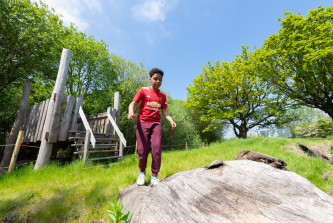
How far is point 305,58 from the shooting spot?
1081 cm

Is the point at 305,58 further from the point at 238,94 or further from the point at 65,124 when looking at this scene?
the point at 65,124

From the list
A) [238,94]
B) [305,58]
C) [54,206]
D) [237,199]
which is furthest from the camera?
[238,94]

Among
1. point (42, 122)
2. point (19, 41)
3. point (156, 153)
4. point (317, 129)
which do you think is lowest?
point (156, 153)

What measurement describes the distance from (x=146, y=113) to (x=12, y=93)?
540 inches

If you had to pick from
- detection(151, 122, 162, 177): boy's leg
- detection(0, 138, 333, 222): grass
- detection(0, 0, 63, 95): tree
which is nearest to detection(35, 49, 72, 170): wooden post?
detection(0, 138, 333, 222): grass

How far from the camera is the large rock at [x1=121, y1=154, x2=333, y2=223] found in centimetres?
139

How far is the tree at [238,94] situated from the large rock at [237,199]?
13.3 m

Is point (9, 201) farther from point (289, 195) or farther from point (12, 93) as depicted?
point (12, 93)

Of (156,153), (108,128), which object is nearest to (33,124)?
(108,128)

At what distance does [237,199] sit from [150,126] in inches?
66.4

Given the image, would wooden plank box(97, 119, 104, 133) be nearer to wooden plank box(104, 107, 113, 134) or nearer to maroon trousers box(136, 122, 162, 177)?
wooden plank box(104, 107, 113, 134)

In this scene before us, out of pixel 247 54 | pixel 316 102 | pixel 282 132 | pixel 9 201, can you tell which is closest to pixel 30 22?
pixel 9 201

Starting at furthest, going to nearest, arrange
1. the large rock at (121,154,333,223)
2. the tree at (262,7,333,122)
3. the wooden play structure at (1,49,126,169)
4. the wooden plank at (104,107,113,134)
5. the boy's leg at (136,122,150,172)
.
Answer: the tree at (262,7,333,122) < the wooden plank at (104,107,113,134) < the wooden play structure at (1,49,126,169) < the boy's leg at (136,122,150,172) < the large rock at (121,154,333,223)

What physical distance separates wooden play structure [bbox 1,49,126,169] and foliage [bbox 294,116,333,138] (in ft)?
106
